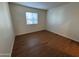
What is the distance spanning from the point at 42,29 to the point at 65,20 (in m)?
1.04

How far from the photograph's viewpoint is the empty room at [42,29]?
2.08 metres

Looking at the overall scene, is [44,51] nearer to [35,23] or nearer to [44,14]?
[35,23]

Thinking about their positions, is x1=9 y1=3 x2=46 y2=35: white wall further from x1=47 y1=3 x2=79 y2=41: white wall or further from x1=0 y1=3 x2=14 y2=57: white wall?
x1=0 y1=3 x2=14 y2=57: white wall

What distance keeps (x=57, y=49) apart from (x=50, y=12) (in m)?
1.83

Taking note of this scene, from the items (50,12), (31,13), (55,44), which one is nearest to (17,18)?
(31,13)

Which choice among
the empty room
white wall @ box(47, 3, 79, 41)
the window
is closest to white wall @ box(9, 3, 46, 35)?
the empty room

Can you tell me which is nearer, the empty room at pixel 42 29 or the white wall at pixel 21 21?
the empty room at pixel 42 29

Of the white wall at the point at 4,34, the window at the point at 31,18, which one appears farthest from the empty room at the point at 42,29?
the white wall at the point at 4,34

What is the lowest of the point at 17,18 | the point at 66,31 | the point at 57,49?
the point at 57,49

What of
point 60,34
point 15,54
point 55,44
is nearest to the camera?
point 15,54

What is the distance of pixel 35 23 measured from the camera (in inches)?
141

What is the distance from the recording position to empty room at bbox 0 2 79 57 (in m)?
2.08

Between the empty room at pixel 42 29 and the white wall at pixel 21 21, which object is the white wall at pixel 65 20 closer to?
the empty room at pixel 42 29

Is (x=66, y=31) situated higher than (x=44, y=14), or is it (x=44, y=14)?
(x=44, y=14)
